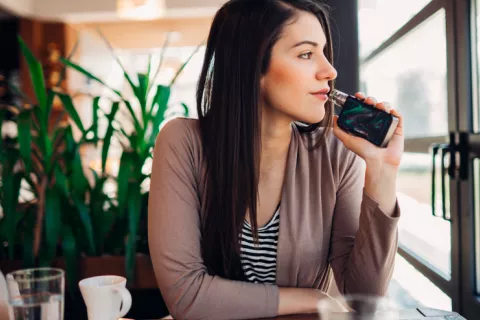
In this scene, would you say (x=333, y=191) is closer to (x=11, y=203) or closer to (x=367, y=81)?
(x=11, y=203)

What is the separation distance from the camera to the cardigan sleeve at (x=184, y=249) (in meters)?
0.99

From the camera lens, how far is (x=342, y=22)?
2018 mm

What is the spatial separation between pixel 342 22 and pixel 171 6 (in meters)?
4.24

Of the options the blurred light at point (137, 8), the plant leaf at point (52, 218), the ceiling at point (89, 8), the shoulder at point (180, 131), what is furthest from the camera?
the ceiling at point (89, 8)

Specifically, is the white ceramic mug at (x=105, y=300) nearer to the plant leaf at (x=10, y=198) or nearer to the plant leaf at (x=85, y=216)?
the plant leaf at (x=85, y=216)

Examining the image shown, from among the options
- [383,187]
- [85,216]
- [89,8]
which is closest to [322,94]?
[383,187]

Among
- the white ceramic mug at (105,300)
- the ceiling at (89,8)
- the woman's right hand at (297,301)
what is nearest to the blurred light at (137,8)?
the ceiling at (89,8)

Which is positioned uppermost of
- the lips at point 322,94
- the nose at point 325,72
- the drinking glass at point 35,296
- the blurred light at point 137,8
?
the blurred light at point 137,8

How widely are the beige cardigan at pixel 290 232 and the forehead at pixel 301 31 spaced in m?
0.29

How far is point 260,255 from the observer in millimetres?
1218

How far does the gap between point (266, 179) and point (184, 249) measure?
332 millimetres

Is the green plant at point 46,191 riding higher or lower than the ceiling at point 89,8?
lower

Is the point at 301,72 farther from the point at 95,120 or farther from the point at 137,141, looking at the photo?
the point at 95,120

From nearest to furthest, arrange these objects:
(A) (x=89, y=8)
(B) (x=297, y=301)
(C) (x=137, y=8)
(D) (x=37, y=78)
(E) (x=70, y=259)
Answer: (B) (x=297, y=301) → (E) (x=70, y=259) → (D) (x=37, y=78) → (C) (x=137, y=8) → (A) (x=89, y=8)
